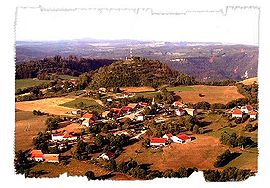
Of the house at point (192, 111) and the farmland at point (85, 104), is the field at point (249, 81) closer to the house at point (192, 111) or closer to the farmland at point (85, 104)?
the house at point (192, 111)

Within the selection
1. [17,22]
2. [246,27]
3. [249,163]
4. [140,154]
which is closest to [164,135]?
[140,154]

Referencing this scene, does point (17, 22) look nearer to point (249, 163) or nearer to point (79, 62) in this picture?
point (79, 62)

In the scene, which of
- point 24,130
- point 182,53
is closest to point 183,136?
point 182,53

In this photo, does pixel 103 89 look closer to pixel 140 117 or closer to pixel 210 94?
pixel 140 117

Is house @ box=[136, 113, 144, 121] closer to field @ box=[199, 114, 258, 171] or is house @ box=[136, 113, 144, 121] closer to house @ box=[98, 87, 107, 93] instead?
house @ box=[98, 87, 107, 93]

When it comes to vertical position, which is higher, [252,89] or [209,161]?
[252,89]

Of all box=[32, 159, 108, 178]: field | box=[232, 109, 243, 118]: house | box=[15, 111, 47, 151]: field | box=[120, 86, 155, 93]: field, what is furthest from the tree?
box=[232, 109, 243, 118]: house
